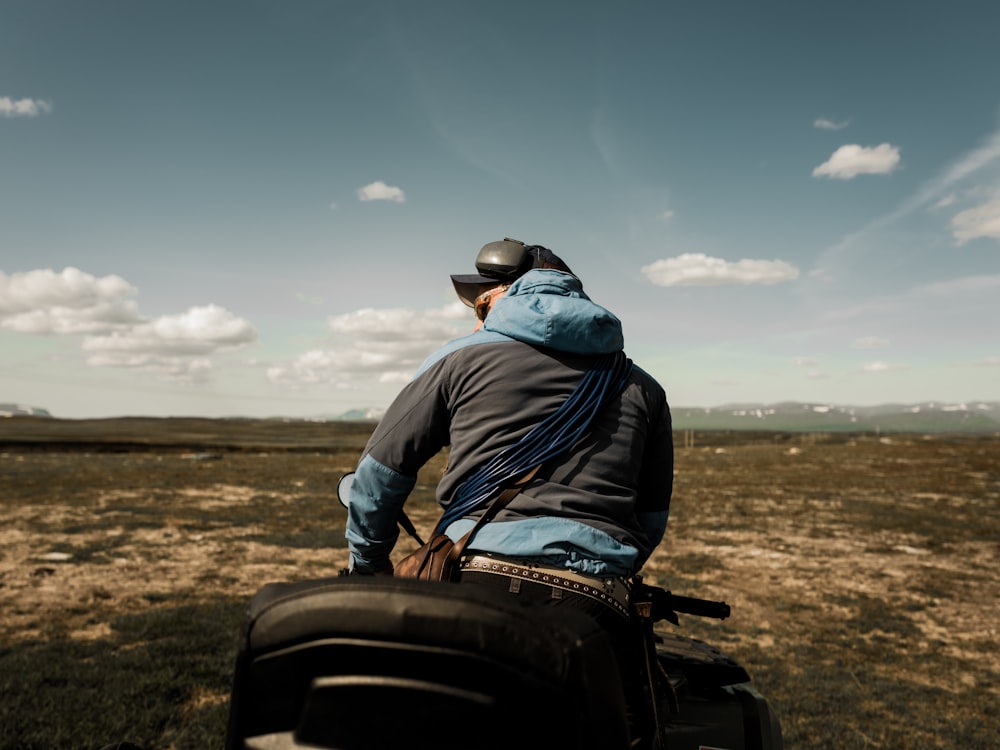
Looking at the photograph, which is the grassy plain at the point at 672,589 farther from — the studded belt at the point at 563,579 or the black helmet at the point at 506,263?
the black helmet at the point at 506,263

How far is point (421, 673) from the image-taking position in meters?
1.29

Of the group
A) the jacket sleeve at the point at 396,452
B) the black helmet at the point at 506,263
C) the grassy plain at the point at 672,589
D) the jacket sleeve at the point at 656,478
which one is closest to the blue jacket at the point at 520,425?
the jacket sleeve at the point at 396,452

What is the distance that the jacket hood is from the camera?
7.57 feet

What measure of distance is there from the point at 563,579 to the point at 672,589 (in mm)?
8784

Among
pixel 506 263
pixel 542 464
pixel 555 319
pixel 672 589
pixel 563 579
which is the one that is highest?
pixel 506 263

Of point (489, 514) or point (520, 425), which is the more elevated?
point (520, 425)

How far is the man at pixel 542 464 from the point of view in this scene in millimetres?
2092

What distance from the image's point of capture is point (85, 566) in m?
10.9

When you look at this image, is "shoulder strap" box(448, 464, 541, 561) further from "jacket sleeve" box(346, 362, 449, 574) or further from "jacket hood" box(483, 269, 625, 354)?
"jacket hood" box(483, 269, 625, 354)

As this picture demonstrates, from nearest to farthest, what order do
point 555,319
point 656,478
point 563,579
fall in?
1. point 563,579
2. point 555,319
3. point 656,478

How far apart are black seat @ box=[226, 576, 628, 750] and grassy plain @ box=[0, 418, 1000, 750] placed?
4.52m

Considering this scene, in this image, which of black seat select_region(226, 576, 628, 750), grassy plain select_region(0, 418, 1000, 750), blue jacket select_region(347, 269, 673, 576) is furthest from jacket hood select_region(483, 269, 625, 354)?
grassy plain select_region(0, 418, 1000, 750)

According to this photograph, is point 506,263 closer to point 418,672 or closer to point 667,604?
point 667,604

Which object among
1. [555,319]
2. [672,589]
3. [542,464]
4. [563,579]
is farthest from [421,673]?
[672,589]
